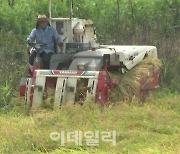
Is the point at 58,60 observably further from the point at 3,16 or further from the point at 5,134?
the point at 3,16

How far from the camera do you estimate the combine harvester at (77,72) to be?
24.0ft

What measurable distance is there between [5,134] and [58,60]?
256cm

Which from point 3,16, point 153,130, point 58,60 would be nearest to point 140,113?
point 153,130

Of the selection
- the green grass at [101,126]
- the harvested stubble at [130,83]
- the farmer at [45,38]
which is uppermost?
the farmer at [45,38]

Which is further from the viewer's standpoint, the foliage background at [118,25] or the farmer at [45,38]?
the foliage background at [118,25]

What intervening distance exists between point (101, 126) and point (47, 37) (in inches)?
110

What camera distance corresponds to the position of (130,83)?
7828mm

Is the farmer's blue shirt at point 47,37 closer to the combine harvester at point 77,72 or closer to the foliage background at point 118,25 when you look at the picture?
the combine harvester at point 77,72

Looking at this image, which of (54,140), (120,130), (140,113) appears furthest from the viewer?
(140,113)

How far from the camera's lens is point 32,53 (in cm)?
837

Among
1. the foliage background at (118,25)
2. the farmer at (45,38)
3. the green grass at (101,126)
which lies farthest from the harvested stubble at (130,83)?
the foliage background at (118,25)

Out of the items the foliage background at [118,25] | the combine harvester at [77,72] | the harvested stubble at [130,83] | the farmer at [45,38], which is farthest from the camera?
the foliage background at [118,25]

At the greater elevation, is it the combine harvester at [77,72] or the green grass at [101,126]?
the combine harvester at [77,72]

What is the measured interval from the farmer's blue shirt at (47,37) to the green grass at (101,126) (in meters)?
1.31
